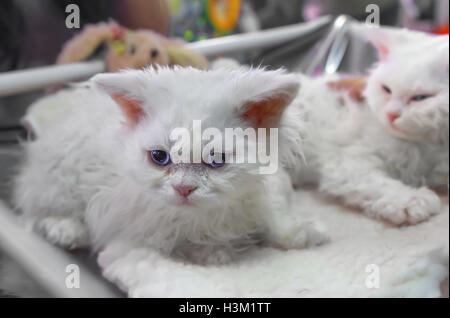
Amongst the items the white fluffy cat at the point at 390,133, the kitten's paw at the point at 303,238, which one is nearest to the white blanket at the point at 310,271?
the kitten's paw at the point at 303,238

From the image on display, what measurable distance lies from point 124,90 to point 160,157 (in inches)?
2.8

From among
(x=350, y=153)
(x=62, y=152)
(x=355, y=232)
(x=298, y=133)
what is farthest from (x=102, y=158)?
(x=350, y=153)

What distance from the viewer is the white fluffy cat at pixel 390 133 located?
0.69 m

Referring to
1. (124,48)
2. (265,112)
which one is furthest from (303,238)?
(124,48)

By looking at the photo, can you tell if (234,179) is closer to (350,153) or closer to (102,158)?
(102,158)

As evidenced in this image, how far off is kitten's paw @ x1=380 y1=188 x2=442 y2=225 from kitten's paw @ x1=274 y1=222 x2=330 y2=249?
0.16 metres

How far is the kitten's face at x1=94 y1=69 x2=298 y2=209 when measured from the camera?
40 cm

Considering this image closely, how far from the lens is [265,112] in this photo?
443mm

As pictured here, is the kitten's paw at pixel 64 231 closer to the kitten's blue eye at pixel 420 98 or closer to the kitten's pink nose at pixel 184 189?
the kitten's pink nose at pixel 184 189

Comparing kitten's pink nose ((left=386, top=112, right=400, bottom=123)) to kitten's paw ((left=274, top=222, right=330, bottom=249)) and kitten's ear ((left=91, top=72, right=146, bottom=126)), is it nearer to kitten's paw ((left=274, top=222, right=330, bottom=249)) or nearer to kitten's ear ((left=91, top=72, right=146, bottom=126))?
kitten's paw ((left=274, top=222, right=330, bottom=249))

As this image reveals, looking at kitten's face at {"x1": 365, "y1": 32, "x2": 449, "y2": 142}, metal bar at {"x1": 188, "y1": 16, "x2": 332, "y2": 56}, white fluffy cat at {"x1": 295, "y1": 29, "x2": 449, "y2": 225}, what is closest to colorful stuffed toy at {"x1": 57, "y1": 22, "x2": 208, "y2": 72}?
metal bar at {"x1": 188, "y1": 16, "x2": 332, "y2": 56}

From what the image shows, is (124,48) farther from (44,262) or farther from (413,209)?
(413,209)

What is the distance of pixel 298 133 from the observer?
0.52 meters

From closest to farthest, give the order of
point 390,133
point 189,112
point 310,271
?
point 189,112
point 310,271
point 390,133
